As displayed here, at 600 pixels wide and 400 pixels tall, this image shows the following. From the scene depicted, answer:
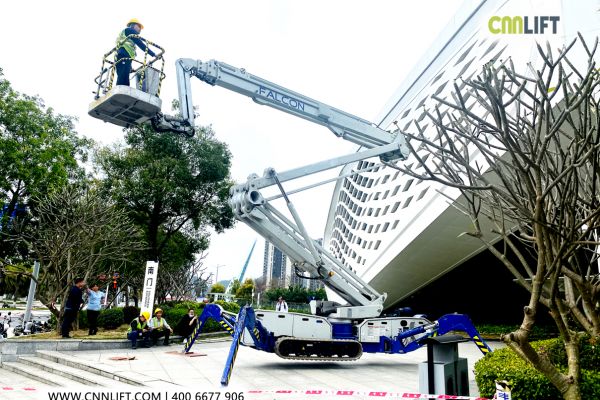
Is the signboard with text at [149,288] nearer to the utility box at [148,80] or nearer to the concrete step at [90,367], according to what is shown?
the concrete step at [90,367]

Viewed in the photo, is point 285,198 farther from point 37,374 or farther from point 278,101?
point 37,374

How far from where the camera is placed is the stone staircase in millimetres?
7180

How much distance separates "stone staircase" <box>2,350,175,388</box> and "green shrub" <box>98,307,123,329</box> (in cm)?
532

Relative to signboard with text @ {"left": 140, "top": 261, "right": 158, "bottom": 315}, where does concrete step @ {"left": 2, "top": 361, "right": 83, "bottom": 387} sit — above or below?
below

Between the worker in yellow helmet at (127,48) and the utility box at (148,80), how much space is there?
9.0 inches

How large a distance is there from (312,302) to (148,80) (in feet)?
21.5

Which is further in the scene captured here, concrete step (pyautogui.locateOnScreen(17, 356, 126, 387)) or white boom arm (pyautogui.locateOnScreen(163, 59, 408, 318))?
white boom arm (pyautogui.locateOnScreen(163, 59, 408, 318))

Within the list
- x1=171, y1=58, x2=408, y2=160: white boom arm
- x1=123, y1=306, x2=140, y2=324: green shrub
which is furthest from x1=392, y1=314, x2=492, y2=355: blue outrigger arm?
x1=123, y1=306, x2=140, y2=324: green shrub

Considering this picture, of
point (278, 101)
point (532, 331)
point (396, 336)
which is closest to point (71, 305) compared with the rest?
point (278, 101)

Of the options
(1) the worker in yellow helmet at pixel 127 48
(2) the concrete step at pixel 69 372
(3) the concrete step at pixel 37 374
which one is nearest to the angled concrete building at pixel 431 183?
(1) the worker in yellow helmet at pixel 127 48

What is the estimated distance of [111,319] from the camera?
49.9ft

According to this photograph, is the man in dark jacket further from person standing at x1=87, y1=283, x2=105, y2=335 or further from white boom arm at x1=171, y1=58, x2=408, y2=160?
white boom arm at x1=171, y1=58, x2=408, y2=160

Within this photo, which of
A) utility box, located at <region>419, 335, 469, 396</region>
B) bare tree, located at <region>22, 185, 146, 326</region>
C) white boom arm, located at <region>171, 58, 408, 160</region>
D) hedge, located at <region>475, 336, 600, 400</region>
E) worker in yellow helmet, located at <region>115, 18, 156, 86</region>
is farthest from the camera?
bare tree, located at <region>22, 185, 146, 326</region>

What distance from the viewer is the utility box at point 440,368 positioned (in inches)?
182
